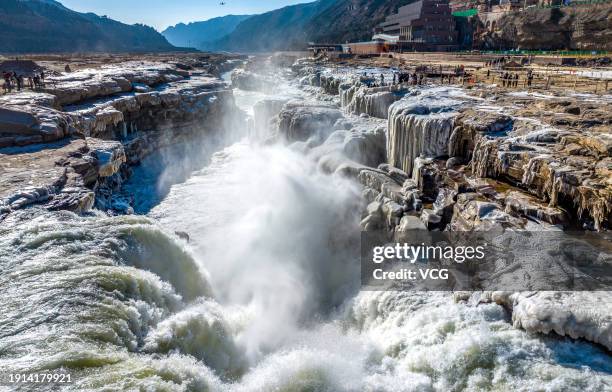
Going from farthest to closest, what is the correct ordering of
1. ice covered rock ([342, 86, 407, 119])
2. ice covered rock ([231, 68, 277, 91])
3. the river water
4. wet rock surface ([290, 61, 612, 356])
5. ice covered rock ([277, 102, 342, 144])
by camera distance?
ice covered rock ([231, 68, 277, 91])
ice covered rock ([277, 102, 342, 144])
ice covered rock ([342, 86, 407, 119])
wet rock surface ([290, 61, 612, 356])
the river water

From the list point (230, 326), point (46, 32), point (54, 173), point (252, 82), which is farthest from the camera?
point (46, 32)

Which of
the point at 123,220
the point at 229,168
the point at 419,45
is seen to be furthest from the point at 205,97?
the point at 419,45

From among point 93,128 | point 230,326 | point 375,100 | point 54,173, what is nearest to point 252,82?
point 375,100

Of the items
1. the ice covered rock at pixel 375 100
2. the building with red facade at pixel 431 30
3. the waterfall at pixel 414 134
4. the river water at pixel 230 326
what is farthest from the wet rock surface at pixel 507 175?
the building with red facade at pixel 431 30

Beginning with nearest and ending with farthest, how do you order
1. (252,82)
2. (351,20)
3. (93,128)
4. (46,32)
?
(93,128) < (252,82) < (46,32) < (351,20)

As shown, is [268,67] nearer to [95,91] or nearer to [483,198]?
[95,91]

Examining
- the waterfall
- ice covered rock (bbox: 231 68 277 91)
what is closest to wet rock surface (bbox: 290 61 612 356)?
the waterfall

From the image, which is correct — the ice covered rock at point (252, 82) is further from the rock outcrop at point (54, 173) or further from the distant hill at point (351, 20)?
the distant hill at point (351, 20)

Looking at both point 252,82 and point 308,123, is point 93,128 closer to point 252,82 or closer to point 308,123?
point 308,123

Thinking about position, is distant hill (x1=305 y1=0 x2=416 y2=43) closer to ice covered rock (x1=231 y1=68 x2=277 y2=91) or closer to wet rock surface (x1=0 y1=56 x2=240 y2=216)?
ice covered rock (x1=231 y1=68 x2=277 y2=91)
